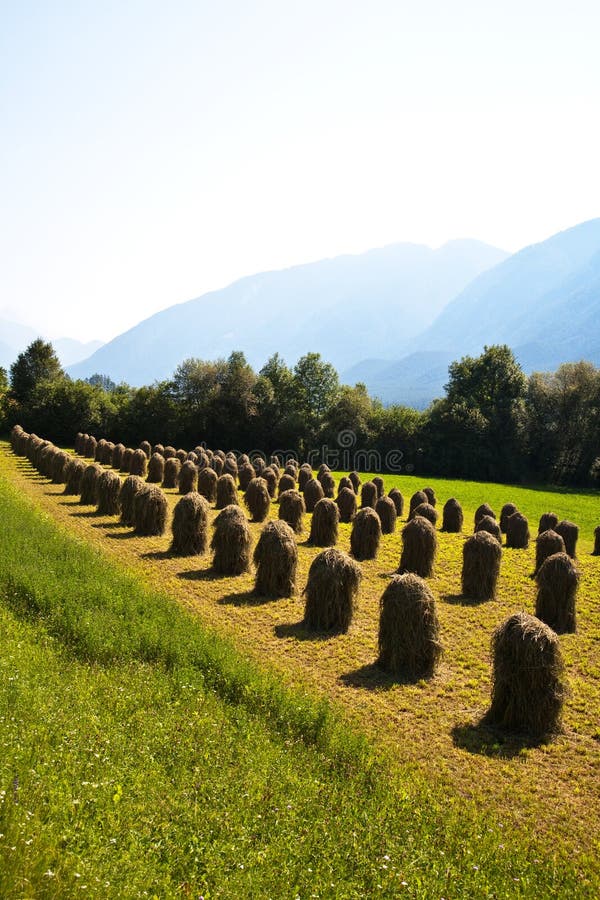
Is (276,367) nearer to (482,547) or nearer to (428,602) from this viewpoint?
(482,547)

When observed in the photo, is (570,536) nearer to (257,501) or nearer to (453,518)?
(453,518)

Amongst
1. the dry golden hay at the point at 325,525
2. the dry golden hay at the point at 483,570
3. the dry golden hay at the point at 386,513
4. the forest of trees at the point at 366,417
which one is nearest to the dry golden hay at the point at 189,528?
the dry golden hay at the point at 325,525

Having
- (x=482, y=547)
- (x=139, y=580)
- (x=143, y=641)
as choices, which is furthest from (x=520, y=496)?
(x=143, y=641)

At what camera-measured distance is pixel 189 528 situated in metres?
19.5

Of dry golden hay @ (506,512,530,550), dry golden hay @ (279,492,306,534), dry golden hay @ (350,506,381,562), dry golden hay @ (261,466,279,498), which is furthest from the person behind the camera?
dry golden hay @ (261,466,279,498)

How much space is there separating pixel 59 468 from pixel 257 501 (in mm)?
13615

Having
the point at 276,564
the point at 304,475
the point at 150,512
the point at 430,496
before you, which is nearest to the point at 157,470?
the point at 304,475

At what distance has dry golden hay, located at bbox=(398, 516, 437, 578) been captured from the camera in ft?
62.6

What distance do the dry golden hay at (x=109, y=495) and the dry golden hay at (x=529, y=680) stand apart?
18790mm

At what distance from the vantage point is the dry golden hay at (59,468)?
33312 mm

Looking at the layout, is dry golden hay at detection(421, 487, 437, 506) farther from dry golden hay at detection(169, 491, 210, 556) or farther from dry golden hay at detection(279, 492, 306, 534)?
dry golden hay at detection(169, 491, 210, 556)

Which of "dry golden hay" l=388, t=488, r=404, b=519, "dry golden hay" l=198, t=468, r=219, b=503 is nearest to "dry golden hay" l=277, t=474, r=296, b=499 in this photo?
"dry golden hay" l=198, t=468, r=219, b=503

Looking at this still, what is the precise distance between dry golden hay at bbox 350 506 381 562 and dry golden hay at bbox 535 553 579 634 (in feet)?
23.7

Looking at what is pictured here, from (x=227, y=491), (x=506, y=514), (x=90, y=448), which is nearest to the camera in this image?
(x=227, y=491)
